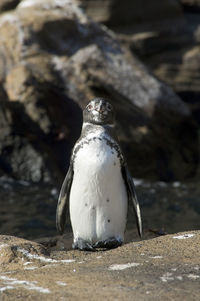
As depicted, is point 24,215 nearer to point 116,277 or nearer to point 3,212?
point 3,212

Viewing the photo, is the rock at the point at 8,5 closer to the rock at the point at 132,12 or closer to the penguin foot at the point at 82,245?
the rock at the point at 132,12

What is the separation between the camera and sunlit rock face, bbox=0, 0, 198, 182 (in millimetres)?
9609

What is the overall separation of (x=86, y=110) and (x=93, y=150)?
392 millimetres

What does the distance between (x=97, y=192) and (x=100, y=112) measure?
603mm

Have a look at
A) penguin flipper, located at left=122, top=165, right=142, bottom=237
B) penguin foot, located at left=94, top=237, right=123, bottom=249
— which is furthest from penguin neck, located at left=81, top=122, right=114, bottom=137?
penguin foot, located at left=94, top=237, right=123, bottom=249

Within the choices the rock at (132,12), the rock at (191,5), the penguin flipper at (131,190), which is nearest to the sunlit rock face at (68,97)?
the rock at (132,12)

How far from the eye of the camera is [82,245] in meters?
4.17

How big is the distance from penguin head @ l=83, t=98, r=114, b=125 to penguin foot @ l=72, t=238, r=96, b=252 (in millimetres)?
898

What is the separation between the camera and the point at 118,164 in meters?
4.20

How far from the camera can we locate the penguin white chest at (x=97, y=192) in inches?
161

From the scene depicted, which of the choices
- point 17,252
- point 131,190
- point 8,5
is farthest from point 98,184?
point 8,5

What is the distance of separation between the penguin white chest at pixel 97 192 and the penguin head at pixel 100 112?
18 cm

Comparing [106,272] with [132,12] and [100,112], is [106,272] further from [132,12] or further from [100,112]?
[132,12]

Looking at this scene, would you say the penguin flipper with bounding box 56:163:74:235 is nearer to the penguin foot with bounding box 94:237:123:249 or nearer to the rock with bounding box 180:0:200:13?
the penguin foot with bounding box 94:237:123:249
